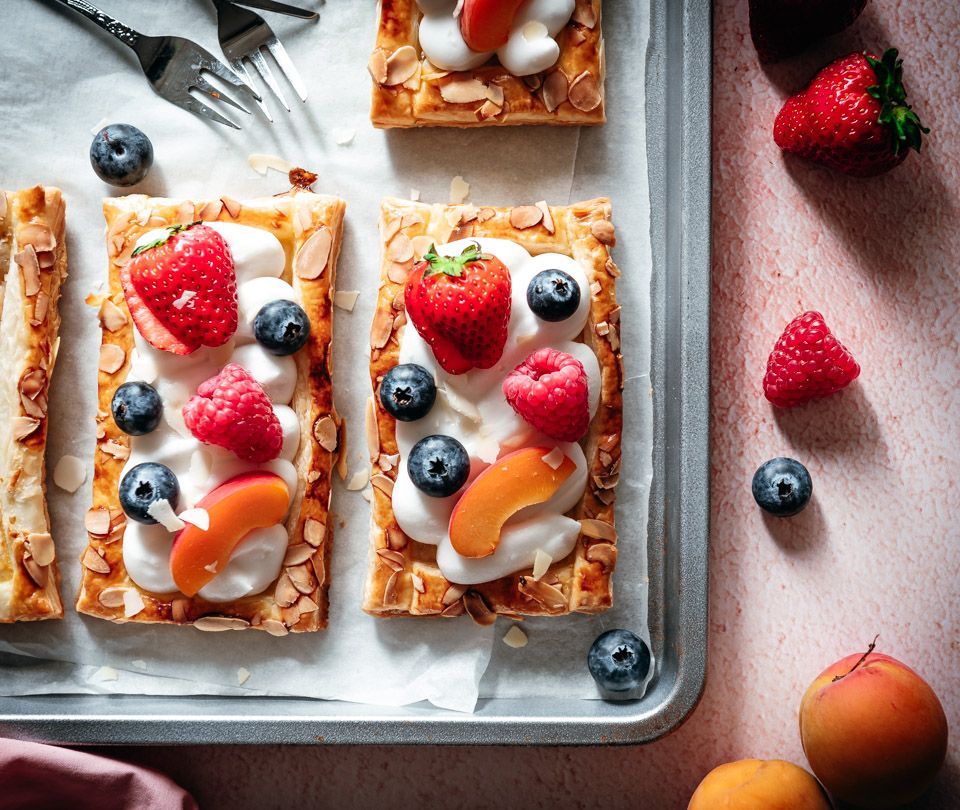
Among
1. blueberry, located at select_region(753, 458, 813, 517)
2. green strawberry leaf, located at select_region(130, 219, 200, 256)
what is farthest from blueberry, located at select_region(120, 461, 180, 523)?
blueberry, located at select_region(753, 458, 813, 517)

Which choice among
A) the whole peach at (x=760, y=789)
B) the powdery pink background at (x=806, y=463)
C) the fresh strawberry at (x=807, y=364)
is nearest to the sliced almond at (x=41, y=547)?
the powdery pink background at (x=806, y=463)

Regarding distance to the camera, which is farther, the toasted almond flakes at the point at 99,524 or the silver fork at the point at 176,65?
the silver fork at the point at 176,65

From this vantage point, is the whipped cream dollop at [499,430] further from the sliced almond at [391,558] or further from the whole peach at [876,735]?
the whole peach at [876,735]

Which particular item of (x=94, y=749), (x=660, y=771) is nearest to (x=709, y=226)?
(x=660, y=771)

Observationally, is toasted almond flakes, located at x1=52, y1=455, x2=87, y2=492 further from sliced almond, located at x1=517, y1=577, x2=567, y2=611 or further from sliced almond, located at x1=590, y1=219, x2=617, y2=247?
sliced almond, located at x1=590, y1=219, x2=617, y2=247

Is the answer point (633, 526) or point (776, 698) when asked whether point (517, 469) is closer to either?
point (633, 526)

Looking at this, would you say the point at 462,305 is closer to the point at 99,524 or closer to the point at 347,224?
the point at 347,224

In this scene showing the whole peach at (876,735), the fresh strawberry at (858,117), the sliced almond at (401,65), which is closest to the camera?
the whole peach at (876,735)

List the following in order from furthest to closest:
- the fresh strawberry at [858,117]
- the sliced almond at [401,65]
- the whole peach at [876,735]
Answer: the sliced almond at [401,65]
the fresh strawberry at [858,117]
the whole peach at [876,735]
